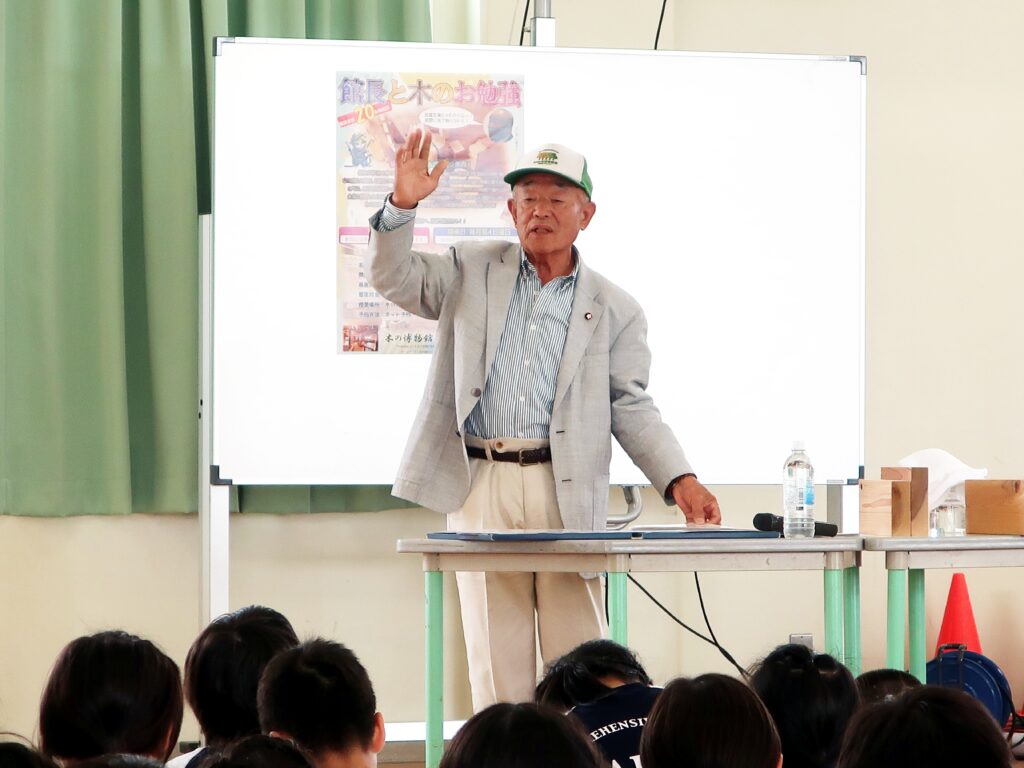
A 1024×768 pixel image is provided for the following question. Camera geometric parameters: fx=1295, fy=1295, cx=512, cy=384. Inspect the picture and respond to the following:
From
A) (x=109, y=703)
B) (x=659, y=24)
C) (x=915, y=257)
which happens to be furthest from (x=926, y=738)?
(x=915, y=257)

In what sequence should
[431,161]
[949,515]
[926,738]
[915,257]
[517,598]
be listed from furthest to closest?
[915,257] → [431,161] → [949,515] → [517,598] → [926,738]

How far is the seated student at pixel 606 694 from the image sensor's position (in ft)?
5.65

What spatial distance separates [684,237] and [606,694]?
2364mm

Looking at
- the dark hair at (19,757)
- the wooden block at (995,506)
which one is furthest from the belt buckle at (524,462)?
the dark hair at (19,757)

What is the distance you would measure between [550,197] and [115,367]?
1.71 metres

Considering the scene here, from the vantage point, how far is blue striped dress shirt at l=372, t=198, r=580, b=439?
9.25ft

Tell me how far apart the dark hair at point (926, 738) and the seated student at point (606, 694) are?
16.8 inches

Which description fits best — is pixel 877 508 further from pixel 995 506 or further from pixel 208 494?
pixel 208 494

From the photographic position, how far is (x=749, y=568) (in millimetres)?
2496

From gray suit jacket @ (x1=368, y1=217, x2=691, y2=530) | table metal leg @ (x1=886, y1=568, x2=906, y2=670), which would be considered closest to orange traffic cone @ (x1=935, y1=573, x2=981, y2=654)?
table metal leg @ (x1=886, y1=568, x2=906, y2=670)

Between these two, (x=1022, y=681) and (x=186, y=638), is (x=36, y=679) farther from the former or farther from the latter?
(x=1022, y=681)

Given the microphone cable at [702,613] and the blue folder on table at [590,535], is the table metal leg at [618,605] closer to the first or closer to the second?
the blue folder on table at [590,535]

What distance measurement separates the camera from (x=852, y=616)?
2822 mm

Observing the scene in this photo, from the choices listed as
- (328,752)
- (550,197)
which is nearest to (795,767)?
(328,752)
